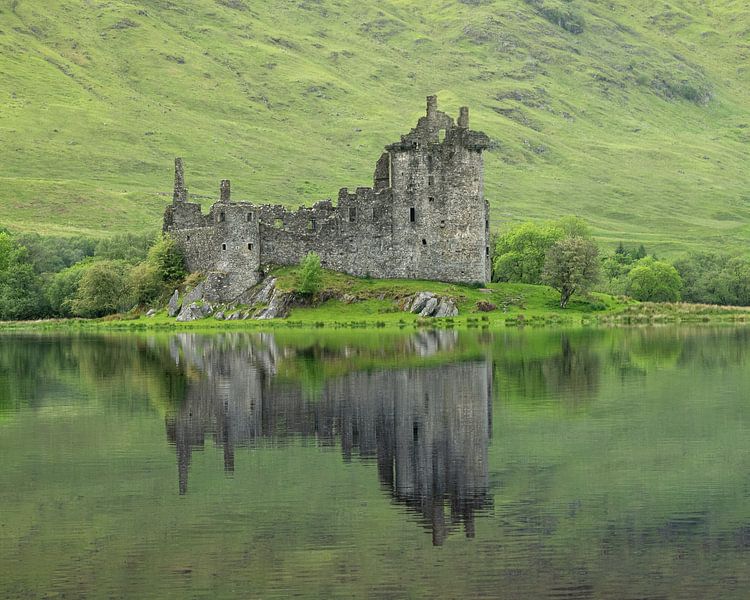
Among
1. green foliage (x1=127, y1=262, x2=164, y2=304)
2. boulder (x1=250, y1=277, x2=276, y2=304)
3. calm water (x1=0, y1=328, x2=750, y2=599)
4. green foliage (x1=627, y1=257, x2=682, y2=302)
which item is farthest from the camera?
green foliage (x1=627, y1=257, x2=682, y2=302)

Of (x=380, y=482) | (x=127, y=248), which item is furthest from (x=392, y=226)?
(x=380, y=482)

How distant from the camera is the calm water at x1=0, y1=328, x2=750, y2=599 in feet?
70.4

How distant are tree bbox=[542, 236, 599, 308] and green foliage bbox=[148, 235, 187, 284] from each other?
84.1 feet

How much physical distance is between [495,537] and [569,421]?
14159mm

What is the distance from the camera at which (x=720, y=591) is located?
2022 cm

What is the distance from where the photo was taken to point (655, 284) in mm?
110938

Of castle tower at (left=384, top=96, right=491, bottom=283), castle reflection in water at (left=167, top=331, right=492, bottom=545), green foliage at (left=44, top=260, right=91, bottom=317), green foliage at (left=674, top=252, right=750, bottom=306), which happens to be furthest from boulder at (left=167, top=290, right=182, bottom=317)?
green foliage at (left=674, top=252, right=750, bottom=306)

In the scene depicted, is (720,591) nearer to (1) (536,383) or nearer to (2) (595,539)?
(2) (595,539)

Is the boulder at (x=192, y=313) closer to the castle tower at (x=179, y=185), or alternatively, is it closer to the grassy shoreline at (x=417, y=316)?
the grassy shoreline at (x=417, y=316)

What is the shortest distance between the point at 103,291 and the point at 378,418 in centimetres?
6264

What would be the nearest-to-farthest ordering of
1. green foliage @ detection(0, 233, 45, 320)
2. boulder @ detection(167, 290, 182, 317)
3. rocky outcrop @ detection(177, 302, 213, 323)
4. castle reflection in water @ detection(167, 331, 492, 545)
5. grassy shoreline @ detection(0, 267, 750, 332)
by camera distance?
castle reflection in water @ detection(167, 331, 492, 545) < grassy shoreline @ detection(0, 267, 750, 332) < rocky outcrop @ detection(177, 302, 213, 323) < boulder @ detection(167, 290, 182, 317) < green foliage @ detection(0, 233, 45, 320)

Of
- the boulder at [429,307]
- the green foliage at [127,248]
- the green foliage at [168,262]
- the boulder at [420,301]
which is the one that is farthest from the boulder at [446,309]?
the green foliage at [127,248]

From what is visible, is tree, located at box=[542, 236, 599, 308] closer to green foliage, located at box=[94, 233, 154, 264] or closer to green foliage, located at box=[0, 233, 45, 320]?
green foliage, located at box=[94, 233, 154, 264]

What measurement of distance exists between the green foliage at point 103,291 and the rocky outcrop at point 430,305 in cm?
2204
